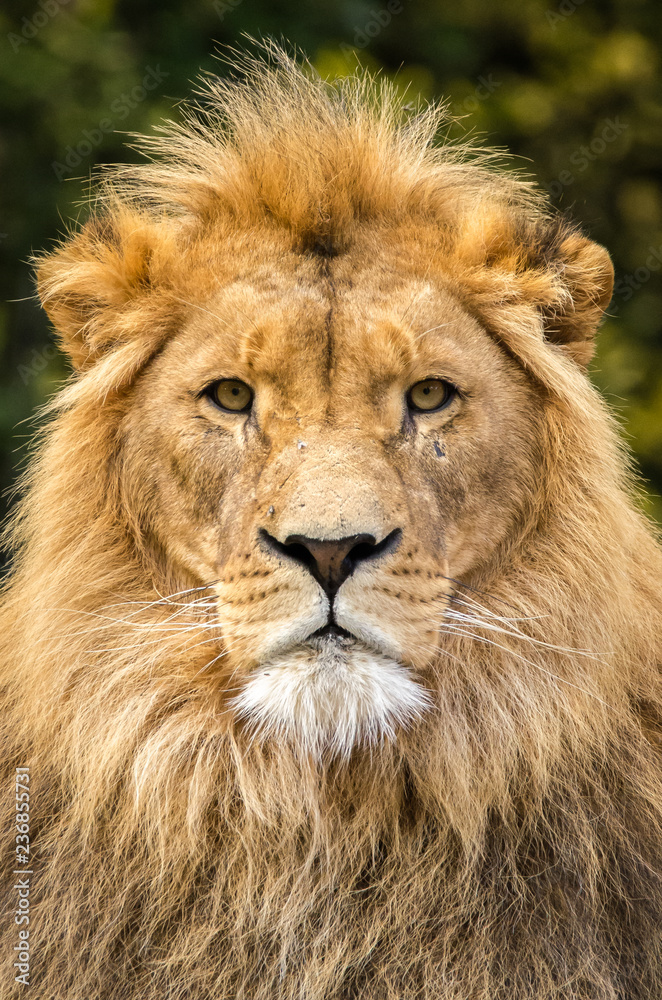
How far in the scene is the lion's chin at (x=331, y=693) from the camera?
2.03 metres

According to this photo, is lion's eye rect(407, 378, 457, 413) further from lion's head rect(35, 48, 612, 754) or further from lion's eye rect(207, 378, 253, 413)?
lion's eye rect(207, 378, 253, 413)

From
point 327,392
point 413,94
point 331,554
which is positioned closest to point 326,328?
point 327,392

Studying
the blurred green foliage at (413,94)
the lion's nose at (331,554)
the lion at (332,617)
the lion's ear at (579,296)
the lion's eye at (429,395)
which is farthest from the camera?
the blurred green foliage at (413,94)

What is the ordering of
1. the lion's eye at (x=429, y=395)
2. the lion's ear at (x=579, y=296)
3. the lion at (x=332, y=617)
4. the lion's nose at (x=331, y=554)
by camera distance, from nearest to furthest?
the lion's nose at (x=331, y=554) < the lion at (x=332, y=617) < the lion's eye at (x=429, y=395) < the lion's ear at (x=579, y=296)

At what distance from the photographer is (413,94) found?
5.31 meters

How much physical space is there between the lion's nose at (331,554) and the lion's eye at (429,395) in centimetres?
41

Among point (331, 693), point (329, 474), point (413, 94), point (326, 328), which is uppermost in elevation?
point (413, 94)

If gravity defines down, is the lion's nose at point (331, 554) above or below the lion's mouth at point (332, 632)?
above

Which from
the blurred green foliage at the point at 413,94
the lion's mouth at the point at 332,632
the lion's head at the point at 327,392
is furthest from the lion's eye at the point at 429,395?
the blurred green foliage at the point at 413,94

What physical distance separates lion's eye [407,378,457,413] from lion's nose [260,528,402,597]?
41cm

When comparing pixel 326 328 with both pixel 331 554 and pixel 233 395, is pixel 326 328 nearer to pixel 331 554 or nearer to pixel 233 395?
pixel 233 395

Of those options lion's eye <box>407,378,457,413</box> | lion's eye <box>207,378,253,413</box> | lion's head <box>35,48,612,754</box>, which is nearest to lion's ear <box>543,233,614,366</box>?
lion's head <box>35,48,612,754</box>

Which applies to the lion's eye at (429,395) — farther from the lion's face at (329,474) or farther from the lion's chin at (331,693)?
the lion's chin at (331,693)

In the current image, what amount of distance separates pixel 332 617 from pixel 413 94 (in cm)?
393
